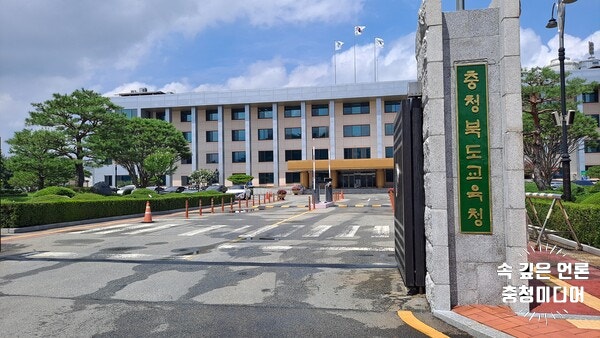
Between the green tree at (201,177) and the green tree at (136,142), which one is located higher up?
the green tree at (136,142)

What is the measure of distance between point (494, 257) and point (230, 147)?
2562 inches

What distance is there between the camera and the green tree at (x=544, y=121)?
87.1 feet

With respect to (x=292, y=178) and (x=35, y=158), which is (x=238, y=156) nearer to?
(x=292, y=178)

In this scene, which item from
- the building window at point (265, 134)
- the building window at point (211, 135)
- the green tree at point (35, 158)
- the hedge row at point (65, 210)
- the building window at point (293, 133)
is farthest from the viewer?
the building window at point (211, 135)

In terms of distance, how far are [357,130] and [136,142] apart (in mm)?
33023

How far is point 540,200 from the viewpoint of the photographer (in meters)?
13.0

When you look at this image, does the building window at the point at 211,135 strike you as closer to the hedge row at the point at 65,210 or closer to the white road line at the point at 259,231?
the hedge row at the point at 65,210

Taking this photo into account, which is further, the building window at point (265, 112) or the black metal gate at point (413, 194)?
the building window at point (265, 112)

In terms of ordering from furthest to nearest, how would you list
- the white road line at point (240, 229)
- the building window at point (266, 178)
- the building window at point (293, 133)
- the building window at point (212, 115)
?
the building window at point (212, 115) → the building window at point (266, 178) → the building window at point (293, 133) → the white road line at point (240, 229)

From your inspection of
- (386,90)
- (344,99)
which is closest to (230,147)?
(344,99)

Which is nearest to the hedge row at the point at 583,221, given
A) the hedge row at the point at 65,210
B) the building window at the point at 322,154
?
the hedge row at the point at 65,210

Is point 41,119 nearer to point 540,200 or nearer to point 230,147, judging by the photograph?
point 540,200

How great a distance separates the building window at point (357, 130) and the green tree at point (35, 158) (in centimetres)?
4290

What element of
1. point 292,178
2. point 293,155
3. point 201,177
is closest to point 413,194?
point 201,177
